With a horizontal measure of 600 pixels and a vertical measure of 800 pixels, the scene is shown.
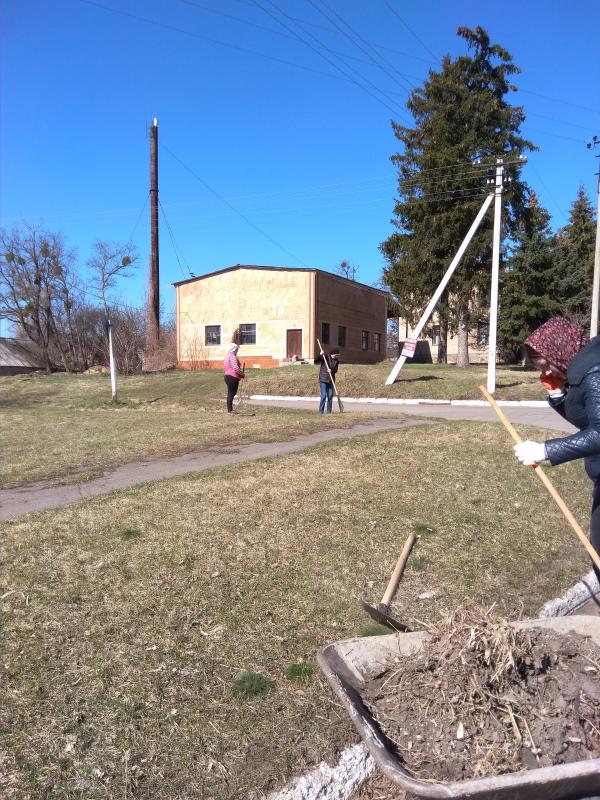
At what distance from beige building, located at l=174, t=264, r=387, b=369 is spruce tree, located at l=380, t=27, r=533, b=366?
4171mm

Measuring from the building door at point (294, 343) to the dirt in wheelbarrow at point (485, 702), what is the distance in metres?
30.9

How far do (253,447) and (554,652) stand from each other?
7.09 m

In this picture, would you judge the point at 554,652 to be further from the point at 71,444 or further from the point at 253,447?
the point at 71,444

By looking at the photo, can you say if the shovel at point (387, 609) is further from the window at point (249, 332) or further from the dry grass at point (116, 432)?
the window at point (249, 332)

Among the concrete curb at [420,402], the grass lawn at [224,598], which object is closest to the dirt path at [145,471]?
the grass lawn at [224,598]

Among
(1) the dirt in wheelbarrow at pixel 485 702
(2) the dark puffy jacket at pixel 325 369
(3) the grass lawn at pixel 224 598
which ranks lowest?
(3) the grass lawn at pixel 224 598

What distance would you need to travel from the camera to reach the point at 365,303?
128 ft

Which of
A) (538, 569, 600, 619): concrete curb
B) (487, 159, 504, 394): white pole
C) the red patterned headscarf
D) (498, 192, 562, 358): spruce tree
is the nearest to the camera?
→ the red patterned headscarf

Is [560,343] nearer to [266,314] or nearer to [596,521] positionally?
[596,521]

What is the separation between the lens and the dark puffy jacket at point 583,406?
2.82 m

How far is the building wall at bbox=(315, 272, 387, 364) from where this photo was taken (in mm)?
33875

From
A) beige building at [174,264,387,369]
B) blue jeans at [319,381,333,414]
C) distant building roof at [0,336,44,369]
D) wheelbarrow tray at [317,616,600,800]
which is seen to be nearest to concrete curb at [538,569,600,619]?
wheelbarrow tray at [317,616,600,800]

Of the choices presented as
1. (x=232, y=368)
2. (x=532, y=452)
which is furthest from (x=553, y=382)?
(x=232, y=368)

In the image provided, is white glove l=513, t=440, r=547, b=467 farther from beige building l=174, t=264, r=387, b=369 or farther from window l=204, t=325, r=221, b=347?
window l=204, t=325, r=221, b=347
